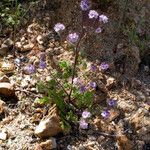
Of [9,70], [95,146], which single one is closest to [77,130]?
[95,146]

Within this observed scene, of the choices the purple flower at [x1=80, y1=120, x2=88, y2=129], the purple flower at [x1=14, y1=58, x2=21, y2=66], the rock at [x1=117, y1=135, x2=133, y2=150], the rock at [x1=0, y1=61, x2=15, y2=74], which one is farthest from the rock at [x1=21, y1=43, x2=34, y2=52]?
the rock at [x1=117, y1=135, x2=133, y2=150]

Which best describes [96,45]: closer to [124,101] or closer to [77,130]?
[124,101]

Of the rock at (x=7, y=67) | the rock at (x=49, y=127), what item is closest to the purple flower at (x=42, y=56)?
the rock at (x=7, y=67)

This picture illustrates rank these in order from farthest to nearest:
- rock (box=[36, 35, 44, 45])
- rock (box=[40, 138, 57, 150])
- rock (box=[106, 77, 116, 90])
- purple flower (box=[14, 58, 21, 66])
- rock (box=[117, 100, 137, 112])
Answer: rock (box=[36, 35, 44, 45]) → purple flower (box=[14, 58, 21, 66]) → rock (box=[106, 77, 116, 90]) → rock (box=[117, 100, 137, 112]) → rock (box=[40, 138, 57, 150])

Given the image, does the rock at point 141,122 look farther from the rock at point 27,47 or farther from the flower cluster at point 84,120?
the rock at point 27,47

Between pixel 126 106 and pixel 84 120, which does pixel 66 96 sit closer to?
pixel 84 120

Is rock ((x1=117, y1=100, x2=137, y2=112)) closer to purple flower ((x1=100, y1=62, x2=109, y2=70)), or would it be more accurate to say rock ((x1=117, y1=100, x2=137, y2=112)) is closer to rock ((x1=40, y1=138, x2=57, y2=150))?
purple flower ((x1=100, y1=62, x2=109, y2=70))
